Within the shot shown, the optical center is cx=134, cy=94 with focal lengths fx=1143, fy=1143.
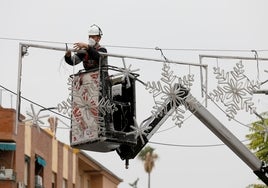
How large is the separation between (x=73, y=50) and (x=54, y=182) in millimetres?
33680

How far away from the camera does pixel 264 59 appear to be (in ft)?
58.0

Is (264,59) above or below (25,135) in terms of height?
below

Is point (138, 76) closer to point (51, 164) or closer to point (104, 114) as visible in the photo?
point (104, 114)

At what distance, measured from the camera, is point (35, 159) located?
44906 millimetres

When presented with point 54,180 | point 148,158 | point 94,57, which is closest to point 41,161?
point 54,180

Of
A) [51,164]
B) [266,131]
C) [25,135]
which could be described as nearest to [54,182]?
[51,164]

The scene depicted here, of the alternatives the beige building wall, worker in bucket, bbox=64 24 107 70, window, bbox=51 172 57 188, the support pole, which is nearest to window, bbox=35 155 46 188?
the beige building wall

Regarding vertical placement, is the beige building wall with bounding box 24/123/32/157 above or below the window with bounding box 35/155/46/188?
above

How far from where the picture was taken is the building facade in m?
41.2

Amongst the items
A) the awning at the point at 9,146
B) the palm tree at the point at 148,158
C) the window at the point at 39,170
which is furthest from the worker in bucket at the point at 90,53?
the palm tree at the point at 148,158

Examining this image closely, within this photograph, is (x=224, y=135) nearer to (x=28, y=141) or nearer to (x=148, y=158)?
(x=28, y=141)

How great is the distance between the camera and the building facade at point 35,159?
41.2 m

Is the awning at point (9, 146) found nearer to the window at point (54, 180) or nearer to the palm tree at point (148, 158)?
the window at point (54, 180)

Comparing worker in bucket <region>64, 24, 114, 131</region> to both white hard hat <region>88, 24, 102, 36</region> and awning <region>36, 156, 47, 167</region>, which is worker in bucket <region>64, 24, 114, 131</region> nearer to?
white hard hat <region>88, 24, 102, 36</region>
